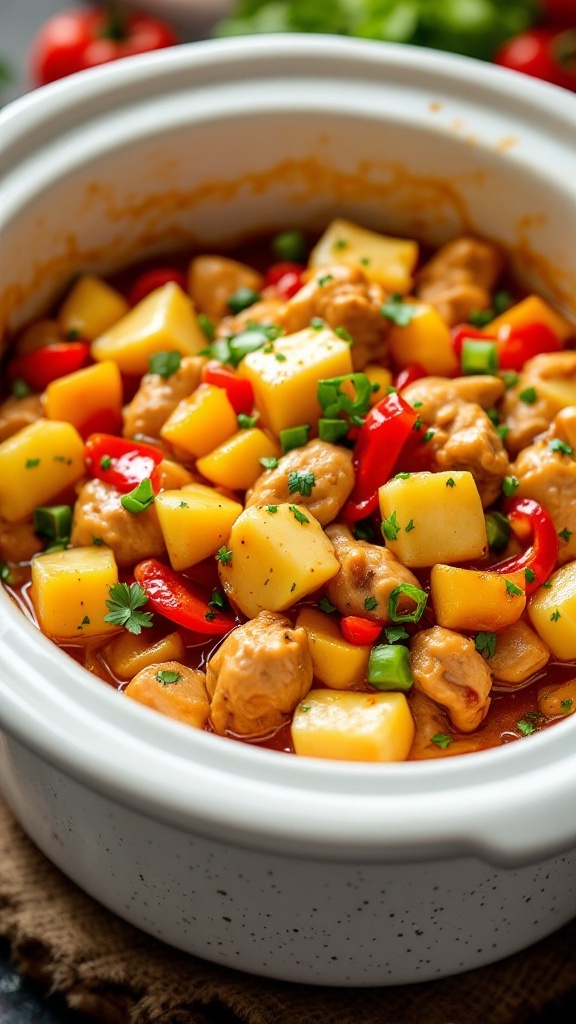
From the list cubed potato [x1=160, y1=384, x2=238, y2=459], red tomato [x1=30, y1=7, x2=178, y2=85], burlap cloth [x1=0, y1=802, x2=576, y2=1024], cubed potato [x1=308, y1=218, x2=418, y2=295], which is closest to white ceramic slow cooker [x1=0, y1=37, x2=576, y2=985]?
burlap cloth [x1=0, y1=802, x2=576, y2=1024]

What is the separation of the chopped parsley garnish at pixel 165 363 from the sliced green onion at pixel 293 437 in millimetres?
432

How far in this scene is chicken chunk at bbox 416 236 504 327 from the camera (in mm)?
3488

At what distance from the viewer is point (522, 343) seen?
134 inches

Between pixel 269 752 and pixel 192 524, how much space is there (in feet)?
2.57

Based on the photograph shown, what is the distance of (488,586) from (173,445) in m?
0.97

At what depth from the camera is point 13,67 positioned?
5.38 meters

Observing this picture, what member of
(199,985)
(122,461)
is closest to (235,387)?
(122,461)

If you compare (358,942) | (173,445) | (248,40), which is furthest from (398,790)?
(248,40)

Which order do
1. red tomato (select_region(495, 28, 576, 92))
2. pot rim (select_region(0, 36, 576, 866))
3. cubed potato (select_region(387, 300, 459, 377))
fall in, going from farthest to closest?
red tomato (select_region(495, 28, 576, 92)), cubed potato (select_region(387, 300, 459, 377)), pot rim (select_region(0, 36, 576, 866))

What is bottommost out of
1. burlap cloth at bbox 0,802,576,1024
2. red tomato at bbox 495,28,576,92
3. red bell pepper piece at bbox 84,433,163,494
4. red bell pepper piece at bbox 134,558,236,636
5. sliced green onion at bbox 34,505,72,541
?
burlap cloth at bbox 0,802,576,1024

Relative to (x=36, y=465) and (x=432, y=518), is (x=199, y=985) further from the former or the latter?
(x=36, y=465)

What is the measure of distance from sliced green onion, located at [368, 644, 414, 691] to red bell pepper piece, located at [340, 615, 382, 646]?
0.04 m

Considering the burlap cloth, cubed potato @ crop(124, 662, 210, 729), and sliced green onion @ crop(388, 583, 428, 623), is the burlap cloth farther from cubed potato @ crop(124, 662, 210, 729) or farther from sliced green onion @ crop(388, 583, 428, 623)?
sliced green onion @ crop(388, 583, 428, 623)

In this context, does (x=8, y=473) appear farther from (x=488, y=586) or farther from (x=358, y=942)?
(x=358, y=942)
